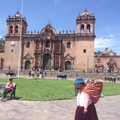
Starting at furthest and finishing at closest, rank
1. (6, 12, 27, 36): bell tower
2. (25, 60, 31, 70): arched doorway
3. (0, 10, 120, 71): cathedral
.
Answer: (6, 12, 27, 36): bell tower → (25, 60, 31, 70): arched doorway → (0, 10, 120, 71): cathedral

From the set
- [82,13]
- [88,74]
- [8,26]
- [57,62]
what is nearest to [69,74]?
[88,74]

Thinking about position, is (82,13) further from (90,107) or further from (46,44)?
(90,107)

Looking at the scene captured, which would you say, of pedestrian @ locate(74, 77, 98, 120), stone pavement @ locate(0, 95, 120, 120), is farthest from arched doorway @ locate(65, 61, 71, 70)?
pedestrian @ locate(74, 77, 98, 120)

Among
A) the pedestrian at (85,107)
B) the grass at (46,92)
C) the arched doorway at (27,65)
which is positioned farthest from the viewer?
the arched doorway at (27,65)

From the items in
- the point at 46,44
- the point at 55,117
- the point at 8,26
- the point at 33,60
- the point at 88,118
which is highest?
the point at 8,26

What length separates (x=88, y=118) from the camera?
353 centimetres

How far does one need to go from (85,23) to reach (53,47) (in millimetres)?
8539

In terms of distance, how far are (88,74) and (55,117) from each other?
87.7 feet

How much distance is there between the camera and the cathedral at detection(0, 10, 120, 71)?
39969 mm

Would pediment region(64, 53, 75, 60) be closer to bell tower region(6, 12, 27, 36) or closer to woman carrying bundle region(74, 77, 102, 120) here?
bell tower region(6, 12, 27, 36)

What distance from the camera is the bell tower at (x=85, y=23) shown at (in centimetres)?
4041

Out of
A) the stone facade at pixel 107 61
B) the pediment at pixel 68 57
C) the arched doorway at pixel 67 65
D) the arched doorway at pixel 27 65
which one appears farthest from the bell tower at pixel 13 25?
the stone facade at pixel 107 61

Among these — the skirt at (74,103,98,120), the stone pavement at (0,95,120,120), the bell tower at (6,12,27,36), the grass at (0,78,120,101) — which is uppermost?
the bell tower at (6,12,27,36)

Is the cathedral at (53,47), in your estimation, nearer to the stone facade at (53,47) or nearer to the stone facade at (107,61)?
the stone facade at (53,47)
